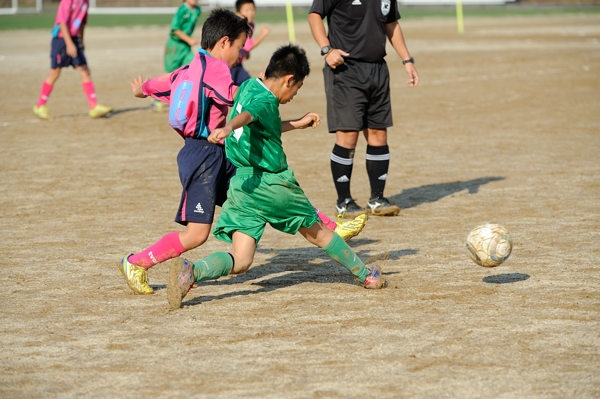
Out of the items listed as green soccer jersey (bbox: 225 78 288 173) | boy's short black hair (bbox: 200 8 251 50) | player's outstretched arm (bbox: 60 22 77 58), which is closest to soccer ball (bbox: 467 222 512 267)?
green soccer jersey (bbox: 225 78 288 173)

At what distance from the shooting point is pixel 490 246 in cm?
586

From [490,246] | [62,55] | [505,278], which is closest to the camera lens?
[490,246]

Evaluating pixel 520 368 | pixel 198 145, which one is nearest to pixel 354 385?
pixel 520 368

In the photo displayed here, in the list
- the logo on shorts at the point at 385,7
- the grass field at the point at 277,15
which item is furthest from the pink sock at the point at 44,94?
the grass field at the point at 277,15

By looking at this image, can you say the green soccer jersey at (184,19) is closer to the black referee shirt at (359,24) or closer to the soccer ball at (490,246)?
the black referee shirt at (359,24)

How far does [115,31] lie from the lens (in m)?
35.2

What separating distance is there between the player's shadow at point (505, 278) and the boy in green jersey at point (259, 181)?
4.40 ft

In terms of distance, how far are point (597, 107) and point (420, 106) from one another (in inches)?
115

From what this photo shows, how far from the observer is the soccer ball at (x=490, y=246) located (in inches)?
231

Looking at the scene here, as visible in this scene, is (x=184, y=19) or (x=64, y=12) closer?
(x=64, y=12)

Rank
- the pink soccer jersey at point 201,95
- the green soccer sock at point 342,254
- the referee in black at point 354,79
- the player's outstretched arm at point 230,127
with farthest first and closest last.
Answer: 1. the referee in black at point 354,79
2. the green soccer sock at point 342,254
3. the pink soccer jersey at point 201,95
4. the player's outstretched arm at point 230,127

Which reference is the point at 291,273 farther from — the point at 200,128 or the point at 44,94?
the point at 44,94

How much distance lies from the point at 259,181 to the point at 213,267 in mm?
593

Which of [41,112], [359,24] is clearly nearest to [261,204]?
[359,24]
